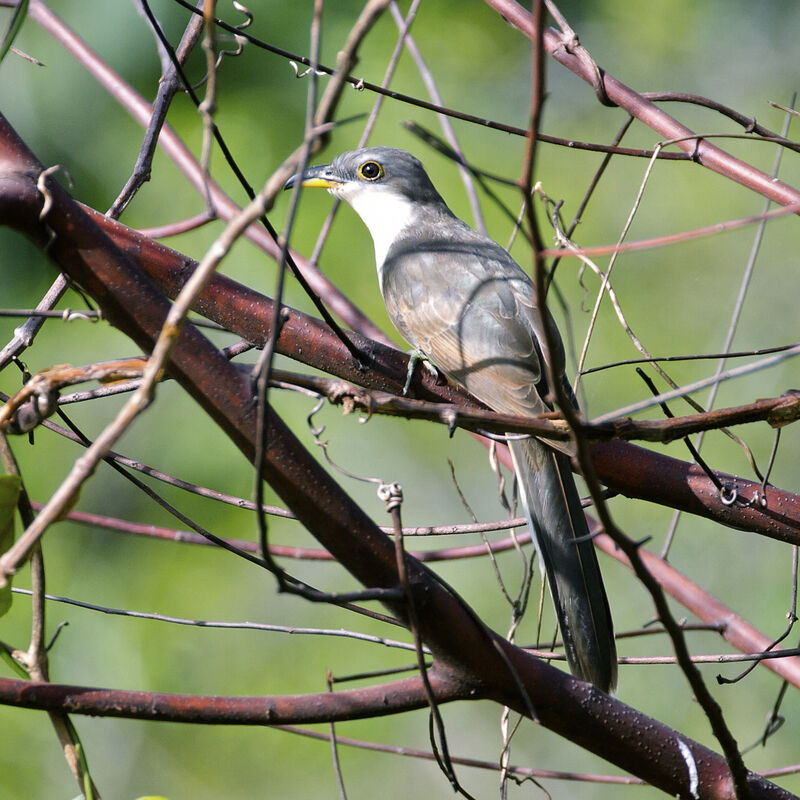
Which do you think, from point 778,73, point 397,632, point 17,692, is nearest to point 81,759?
point 17,692

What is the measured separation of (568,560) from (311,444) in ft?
8.50

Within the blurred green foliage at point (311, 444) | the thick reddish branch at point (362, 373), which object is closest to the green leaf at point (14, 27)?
the thick reddish branch at point (362, 373)

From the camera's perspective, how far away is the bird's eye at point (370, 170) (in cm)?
401

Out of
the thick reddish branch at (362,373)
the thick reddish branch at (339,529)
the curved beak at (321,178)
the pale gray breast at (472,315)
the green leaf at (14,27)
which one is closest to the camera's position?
the thick reddish branch at (339,529)

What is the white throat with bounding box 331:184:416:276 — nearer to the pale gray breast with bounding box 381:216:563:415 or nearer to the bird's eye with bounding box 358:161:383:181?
the bird's eye with bounding box 358:161:383:181

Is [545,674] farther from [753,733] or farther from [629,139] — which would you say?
[629,139]

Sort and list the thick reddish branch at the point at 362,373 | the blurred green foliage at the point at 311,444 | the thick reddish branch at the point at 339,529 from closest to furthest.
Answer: the thick reddish branch at the point at 339,529 → the thick reddish branch at the point at 362,373 → the blurred green foliage at the point at 311,444

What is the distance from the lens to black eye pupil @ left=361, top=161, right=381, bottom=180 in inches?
158

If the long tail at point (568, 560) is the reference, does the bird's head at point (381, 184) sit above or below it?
above

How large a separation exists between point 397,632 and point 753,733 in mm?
1957

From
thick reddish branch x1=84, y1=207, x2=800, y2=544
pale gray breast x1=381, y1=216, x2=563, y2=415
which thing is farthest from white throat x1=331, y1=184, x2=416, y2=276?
thick reddish branch x1=84, y1=207, x2=800, y2=544

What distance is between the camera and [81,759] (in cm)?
135

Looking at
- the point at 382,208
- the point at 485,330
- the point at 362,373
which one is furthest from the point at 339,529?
the point at 382,208

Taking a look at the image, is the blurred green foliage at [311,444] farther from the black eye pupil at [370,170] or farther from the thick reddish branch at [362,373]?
the thick reddish branch at [362,373]
